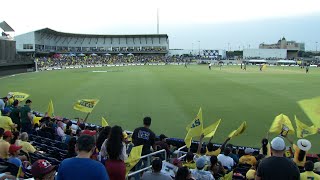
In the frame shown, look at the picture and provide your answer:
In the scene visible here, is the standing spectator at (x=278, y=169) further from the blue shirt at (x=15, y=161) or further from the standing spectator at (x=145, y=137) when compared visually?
the blue shirt at (x=15, y=161)

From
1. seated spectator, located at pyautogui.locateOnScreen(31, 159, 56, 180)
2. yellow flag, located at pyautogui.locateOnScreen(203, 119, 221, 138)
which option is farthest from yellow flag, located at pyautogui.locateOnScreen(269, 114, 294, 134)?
seated spectator, located at pyautogui.locateOnScreen(31, 159, 56, 180)

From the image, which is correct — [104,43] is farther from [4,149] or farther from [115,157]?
[115,157]

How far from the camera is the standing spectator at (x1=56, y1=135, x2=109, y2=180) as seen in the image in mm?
4109

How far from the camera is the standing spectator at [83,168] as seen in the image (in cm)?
411

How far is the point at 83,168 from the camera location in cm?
412

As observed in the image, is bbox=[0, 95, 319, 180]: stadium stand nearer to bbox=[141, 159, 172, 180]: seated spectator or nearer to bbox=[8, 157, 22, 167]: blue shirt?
bbox=[141, 159, 172, 180]: seated spectator

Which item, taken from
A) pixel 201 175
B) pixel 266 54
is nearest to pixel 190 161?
pixel 201 175

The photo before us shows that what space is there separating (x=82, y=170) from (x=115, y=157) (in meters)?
1.58

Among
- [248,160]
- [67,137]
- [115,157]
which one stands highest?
[115,157]

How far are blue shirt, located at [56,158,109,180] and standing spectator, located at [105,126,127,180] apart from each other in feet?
4.62

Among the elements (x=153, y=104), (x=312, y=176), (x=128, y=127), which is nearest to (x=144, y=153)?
(x=312, y=176)

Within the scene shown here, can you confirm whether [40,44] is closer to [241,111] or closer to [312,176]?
[241,111]

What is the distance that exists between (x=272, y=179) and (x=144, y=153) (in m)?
3.86

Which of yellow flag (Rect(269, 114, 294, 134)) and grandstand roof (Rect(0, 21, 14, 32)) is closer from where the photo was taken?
yellow flag (Rect(269, 114, 294, 134))
